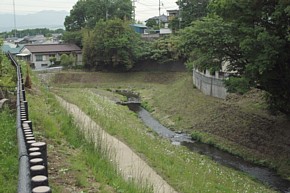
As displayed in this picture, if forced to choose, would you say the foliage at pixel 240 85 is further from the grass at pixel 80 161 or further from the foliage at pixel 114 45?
the foliage at pixel 114 45

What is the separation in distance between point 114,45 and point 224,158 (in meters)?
30.2

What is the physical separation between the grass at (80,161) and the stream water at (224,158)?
8.80 m

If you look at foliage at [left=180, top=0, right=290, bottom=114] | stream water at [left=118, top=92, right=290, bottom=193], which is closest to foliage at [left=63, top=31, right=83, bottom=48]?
stream water at [left=118, top=92, right=290, bottom=193]

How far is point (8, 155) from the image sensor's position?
649cm

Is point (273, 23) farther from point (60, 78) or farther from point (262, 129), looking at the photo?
point (60, 78)

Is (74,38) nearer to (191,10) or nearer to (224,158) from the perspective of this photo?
(191,10)

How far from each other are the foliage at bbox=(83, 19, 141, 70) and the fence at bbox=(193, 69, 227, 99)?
14.6m

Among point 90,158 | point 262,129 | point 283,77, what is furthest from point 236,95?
point 90,158

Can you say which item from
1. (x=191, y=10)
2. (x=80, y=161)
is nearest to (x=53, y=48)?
(x=191, y=10)

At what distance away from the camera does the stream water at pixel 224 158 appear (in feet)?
49.6

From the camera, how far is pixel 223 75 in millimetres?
28516

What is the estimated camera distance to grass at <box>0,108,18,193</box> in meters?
5.41

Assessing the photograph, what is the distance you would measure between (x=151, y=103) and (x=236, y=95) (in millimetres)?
9673

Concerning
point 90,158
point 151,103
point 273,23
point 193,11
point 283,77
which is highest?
point 193,11
